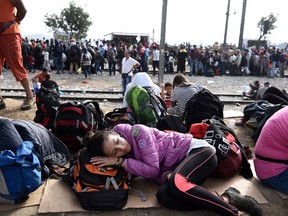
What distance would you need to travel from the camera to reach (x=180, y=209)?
2744 mm

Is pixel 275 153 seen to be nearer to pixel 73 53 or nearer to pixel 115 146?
pixel 115 146

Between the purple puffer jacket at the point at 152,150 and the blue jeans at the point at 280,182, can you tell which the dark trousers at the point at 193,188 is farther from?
the blue jeans at the point at 280,182

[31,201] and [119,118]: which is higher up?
[119,118]

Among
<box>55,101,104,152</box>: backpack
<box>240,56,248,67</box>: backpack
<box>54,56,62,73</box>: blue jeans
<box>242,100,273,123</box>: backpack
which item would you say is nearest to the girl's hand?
<box>55,101,104,152</box>: backpack

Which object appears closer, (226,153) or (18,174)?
(18,174)

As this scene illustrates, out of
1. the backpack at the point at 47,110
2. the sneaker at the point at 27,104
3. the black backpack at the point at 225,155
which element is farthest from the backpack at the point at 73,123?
Result: the sneaker at the point at 27,104

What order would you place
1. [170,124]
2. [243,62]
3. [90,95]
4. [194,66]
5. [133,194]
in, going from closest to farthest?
[133,194]
[170,124]
[90,95]
[194,66]
[243,62]

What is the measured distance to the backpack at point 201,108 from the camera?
4.67 meters

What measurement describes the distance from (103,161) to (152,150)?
19.1 inches

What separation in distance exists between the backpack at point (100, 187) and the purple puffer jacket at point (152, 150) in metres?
0.16

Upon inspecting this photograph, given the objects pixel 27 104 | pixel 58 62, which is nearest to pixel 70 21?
pixel 58 62

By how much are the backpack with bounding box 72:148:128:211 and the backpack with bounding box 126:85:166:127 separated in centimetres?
155

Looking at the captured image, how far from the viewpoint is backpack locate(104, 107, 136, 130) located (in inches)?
167

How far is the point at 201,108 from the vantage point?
4.68 m
